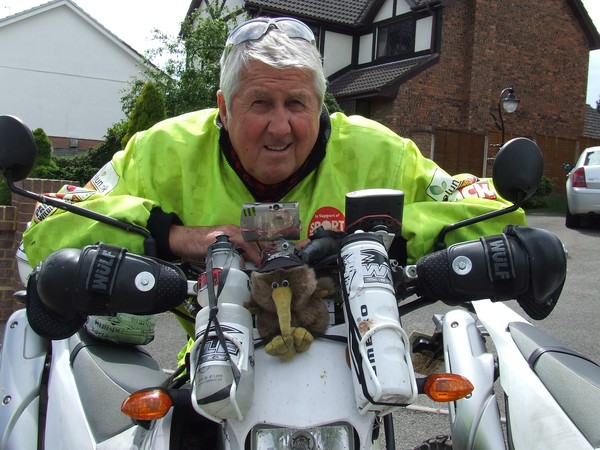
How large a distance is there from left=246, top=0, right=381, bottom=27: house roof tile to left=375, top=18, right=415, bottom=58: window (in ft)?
3.54

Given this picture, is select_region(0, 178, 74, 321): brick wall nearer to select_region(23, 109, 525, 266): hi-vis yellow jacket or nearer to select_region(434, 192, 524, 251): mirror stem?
select_region(23, 109, 525, 266): hi-vis yellow jacket

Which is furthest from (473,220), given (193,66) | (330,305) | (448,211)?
(193,66)

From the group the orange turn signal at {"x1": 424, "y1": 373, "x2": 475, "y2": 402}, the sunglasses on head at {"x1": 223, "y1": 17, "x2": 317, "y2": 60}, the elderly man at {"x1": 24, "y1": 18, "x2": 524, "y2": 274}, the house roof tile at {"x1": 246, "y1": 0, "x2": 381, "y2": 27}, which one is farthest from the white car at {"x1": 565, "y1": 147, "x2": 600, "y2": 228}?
the house roof tile at {"x1": 246, "y1": 0, "x2": 381, "y2": 27}

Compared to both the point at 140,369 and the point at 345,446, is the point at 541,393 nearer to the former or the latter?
the point at 345,446

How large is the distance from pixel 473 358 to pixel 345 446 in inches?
31.7

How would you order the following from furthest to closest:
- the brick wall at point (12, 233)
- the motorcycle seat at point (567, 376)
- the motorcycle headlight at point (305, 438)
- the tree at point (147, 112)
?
the tree at point (147, 112)
the brick wall at point (12, 233)
the motorcycle seat at point (567, 376)
the motorcycle headlight at point (305, 438)

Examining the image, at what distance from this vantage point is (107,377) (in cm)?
215

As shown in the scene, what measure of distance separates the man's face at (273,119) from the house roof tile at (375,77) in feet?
64.0

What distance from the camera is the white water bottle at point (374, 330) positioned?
1164 mm

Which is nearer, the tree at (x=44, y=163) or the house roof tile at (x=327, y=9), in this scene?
the tree at (x=44, y=163)

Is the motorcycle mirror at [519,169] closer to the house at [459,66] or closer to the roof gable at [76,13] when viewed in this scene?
the house at [459,66]

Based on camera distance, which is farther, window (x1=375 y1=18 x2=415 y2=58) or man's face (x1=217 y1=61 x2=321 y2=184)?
window (x1=375 y1=18 x2=415 y2=58)

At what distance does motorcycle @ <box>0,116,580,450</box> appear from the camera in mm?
1228

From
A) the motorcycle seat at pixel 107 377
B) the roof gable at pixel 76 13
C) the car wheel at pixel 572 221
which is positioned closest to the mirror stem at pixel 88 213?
the motorcycle seat at pixel 107 377
